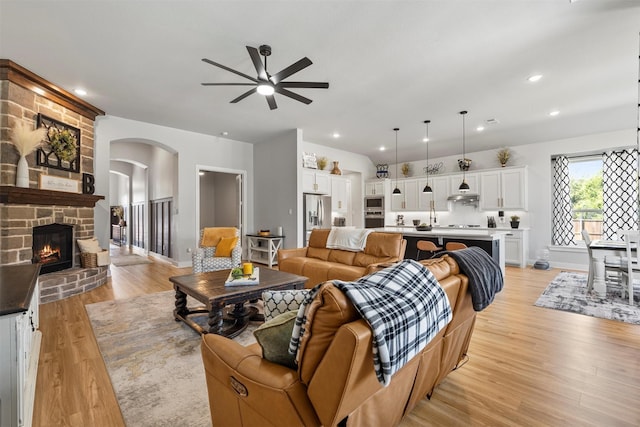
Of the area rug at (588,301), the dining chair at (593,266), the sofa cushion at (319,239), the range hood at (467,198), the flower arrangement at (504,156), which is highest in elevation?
the flower arrangement at (504,156)

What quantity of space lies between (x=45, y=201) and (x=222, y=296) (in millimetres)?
3421

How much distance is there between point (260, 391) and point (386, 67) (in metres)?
3.56

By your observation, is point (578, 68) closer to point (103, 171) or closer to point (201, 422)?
point (201, 422)

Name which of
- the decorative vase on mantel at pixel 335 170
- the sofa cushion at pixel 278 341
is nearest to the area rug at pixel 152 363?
the sofa cushion at pixel 278 341

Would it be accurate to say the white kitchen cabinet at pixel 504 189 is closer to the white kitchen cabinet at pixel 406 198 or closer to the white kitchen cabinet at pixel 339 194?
the white kitchen cabinet at pixel 406 198

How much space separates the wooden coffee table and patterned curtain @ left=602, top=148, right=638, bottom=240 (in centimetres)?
677

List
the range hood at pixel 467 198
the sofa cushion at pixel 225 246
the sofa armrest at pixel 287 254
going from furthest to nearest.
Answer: the range hood at pixel 467 198 → the sofa cushion at pixel 225 246 → the sofa armrest at pixel 287 254

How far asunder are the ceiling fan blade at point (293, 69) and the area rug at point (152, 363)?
2.53m

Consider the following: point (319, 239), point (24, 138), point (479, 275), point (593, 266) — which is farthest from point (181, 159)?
point (593, 266)

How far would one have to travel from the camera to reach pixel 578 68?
3527mm

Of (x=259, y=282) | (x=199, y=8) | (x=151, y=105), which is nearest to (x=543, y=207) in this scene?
(x=259, y=282)

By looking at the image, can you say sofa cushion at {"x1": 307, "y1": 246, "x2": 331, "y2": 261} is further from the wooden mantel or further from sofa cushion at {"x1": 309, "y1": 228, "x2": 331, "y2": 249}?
the wooden mantel

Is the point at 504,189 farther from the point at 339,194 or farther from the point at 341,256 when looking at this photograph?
the point at 341,256

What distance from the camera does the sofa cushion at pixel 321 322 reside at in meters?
0.99
